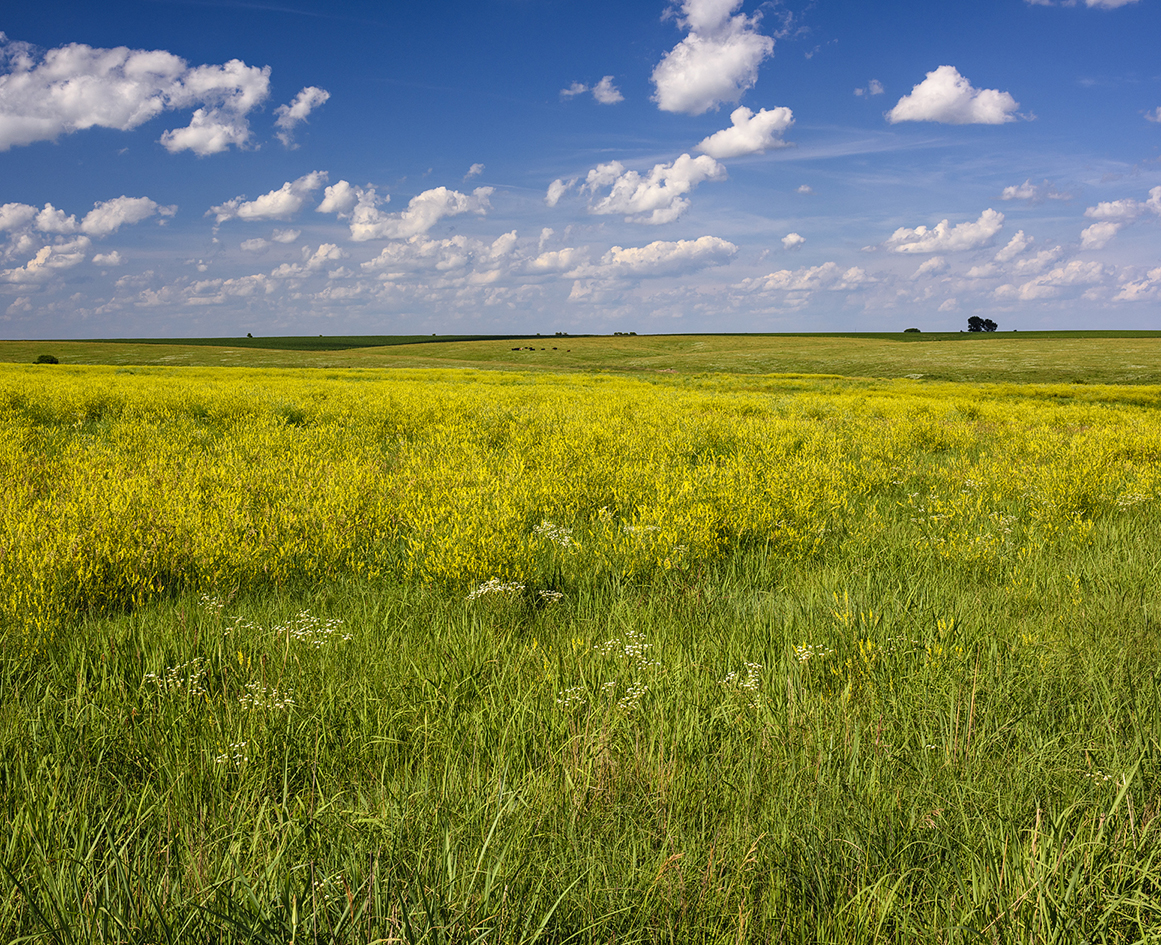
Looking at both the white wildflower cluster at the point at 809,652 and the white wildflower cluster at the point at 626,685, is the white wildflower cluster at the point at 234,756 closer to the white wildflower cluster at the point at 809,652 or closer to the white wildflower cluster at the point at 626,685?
the white wildflower cluster at the point at 626,685

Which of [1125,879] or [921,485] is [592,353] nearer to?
[921,485]

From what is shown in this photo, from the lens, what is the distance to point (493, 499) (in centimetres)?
550

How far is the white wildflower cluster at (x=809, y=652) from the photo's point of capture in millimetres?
2850

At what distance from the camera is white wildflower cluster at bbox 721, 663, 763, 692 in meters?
2.62

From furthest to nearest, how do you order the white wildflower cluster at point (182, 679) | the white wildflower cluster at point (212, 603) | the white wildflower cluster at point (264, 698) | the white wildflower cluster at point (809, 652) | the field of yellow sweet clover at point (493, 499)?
the field of yellow sweet clover at point (493, 499)
the white wildflower cluster at point (212, 603)
the white wildflower cluster at point (809, 652)
the white wildflower cluster at point (182, 679)
the white wildflower cluster at point (264, 698)

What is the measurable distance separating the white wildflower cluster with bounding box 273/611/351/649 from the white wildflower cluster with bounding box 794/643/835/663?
2274 millimetres

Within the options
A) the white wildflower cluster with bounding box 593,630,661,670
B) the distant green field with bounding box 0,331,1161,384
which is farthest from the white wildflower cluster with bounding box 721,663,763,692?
the distant green field with bounding box 0,331,1161,384

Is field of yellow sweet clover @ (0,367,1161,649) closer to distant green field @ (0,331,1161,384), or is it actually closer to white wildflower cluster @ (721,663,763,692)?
white wildflower cluster @ (721,663,763,692)

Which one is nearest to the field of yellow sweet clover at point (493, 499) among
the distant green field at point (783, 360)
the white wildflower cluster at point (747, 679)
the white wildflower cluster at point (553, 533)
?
the white wildflower cluster at point (553, 533)

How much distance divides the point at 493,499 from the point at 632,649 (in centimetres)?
286

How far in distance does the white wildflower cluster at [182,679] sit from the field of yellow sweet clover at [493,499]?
2.95 ft

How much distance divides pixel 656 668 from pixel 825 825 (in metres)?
1.01

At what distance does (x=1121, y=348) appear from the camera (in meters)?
68.4

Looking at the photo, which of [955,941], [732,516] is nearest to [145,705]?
[955,941]
